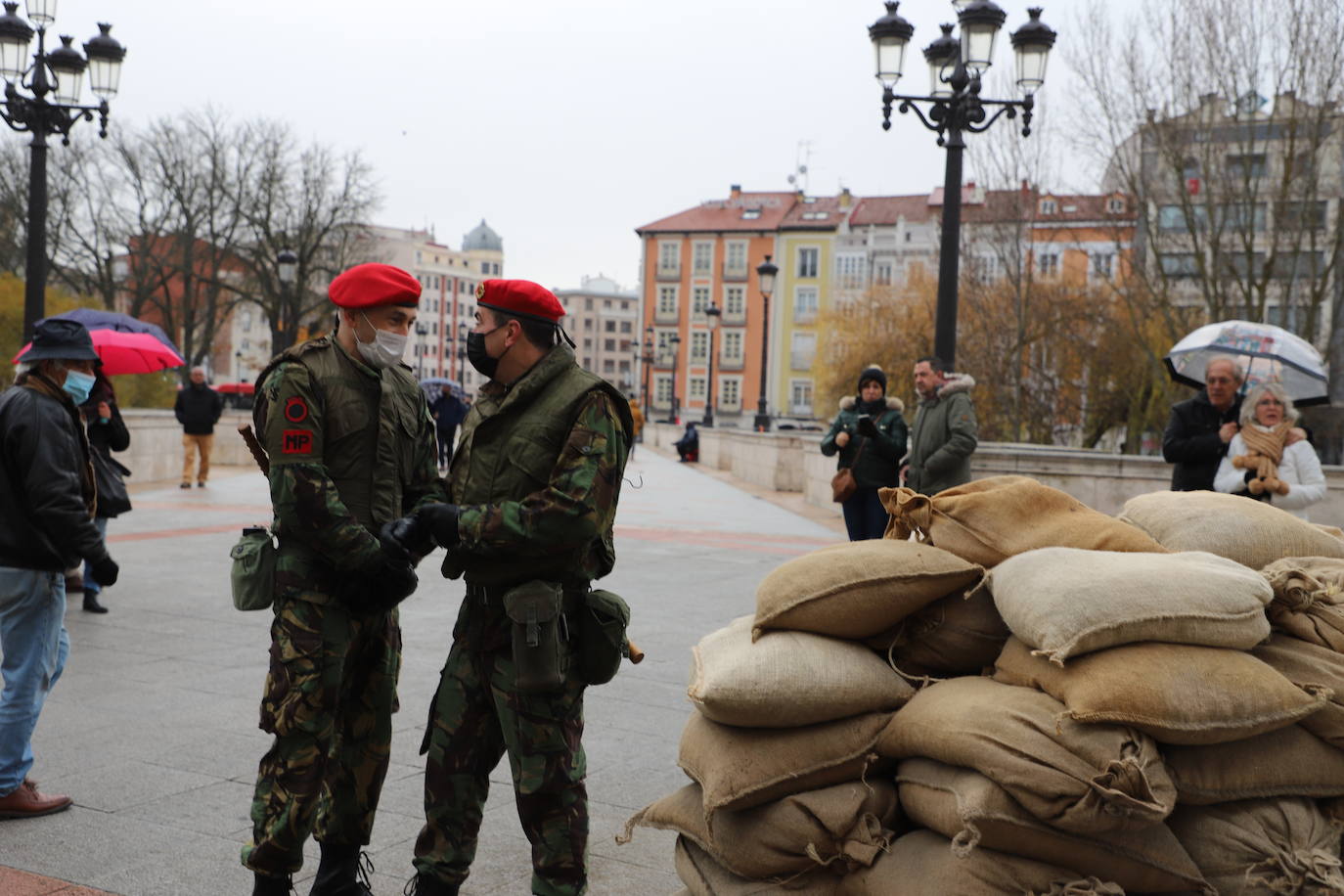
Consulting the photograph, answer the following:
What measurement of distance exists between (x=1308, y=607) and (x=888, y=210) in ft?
304

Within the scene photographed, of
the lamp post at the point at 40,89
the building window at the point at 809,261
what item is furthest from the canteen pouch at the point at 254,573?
the building window at the point at 809,261

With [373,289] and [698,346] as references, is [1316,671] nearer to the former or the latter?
[373,289]

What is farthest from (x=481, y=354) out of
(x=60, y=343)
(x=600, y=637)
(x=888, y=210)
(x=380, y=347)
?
(x=888, y=210)

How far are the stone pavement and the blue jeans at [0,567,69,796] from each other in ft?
0.76

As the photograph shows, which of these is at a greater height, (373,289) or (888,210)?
(888,210)

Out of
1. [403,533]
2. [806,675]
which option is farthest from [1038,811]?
[403,533]

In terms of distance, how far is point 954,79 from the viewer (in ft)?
40.1

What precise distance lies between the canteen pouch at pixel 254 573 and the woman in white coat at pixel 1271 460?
16.3 feet

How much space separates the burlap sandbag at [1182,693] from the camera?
277cm

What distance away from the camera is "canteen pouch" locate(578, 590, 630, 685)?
135 inches

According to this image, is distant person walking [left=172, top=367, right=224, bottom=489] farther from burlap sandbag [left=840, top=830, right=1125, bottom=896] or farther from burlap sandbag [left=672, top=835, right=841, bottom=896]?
burlap sandbag [left=840, top=830, right=1125, bottom=896]

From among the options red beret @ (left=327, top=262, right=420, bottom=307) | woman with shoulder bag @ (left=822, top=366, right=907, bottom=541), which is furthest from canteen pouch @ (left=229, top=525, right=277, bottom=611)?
woman with shoulder bag @ (left=822, top=366, right=907, bottom=541)

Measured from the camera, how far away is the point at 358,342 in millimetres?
3699

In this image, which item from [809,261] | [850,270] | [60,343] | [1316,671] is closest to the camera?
[1316,671]
